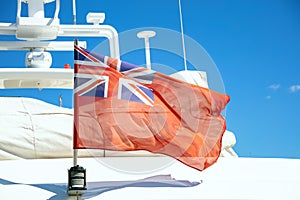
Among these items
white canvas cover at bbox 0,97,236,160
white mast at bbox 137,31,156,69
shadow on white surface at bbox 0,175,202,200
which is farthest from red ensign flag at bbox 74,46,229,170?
white mast at bbox 137,31,156,69

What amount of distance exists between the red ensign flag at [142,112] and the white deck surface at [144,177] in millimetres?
203

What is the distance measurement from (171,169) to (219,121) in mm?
511

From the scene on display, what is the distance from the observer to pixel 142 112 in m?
4.38

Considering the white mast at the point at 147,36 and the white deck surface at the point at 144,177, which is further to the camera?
the white mast at the point at 147,36

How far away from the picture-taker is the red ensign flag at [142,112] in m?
4.09

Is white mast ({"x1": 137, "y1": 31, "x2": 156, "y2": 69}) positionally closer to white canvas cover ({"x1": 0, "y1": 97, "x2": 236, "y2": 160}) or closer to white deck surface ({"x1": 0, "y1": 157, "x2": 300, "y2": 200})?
white canvas cover ({"x1": 0, "y1": 97, "x2": 236, "y2": 160})

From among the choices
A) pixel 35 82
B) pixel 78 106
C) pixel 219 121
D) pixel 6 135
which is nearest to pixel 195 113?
pixel 219 121

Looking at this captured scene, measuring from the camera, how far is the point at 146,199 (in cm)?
382

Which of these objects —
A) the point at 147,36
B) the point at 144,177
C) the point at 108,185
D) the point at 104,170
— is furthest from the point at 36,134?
the point at 147,36

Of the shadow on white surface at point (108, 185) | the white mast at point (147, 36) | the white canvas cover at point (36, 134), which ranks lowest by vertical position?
the shadow on white surface at point (108, 185)

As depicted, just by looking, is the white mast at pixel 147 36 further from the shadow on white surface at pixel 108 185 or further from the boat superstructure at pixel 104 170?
the shadow on white surface at pixel 108 185

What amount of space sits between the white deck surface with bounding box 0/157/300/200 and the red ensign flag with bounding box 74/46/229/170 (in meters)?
0.20

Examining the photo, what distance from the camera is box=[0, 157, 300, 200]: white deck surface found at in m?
3.85

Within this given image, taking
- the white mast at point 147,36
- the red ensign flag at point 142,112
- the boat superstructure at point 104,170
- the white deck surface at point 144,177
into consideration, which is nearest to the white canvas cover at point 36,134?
the boat superstructure at point 104,170
